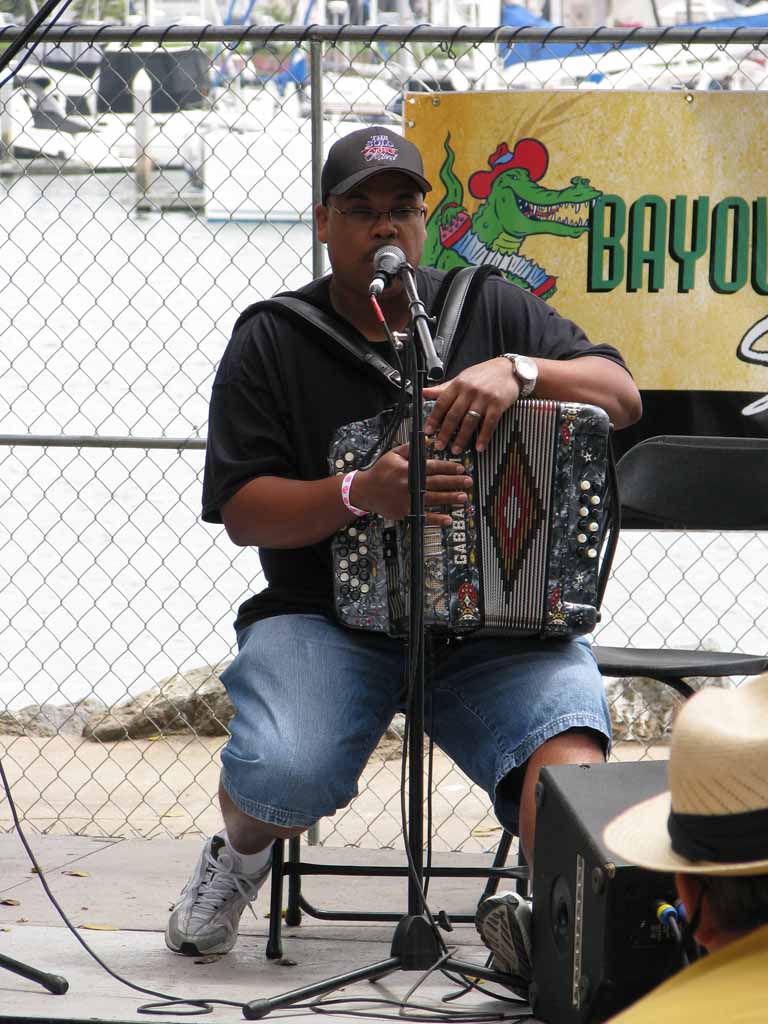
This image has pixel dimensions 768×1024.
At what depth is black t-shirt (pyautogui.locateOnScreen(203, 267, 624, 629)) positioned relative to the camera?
318cm

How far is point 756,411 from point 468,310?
3.56 ft

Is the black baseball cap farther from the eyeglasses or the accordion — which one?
the accordion

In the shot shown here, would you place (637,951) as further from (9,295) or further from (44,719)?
(9,295)

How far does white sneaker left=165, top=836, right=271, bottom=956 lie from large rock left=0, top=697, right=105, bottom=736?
2.18 m

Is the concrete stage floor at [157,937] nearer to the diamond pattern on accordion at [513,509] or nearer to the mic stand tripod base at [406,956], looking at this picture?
the mic stand tripod base at [406,956]

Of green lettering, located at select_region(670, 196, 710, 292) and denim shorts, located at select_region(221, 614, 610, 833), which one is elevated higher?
green lettering, located at select_region(670, 196, 710, 292)

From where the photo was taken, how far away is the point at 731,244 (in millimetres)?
3895

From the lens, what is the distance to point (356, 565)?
302 cm

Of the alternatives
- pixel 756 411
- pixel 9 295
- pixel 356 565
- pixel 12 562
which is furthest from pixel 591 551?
pixel 9 295

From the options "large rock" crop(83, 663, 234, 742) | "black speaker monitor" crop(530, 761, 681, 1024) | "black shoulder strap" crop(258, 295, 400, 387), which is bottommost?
"large rock" crop(83, 663, 234, 742)

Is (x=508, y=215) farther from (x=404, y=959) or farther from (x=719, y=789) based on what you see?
(x=719, y=789)

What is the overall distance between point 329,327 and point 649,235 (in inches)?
45.7

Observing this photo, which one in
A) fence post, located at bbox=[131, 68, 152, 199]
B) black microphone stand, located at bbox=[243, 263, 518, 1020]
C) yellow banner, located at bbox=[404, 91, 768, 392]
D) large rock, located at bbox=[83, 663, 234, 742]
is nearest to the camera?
black microphone stand, located at bbox=[243, 263, 518, 1020]

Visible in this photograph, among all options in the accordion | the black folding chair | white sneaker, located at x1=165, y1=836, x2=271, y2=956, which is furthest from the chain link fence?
the accordion
